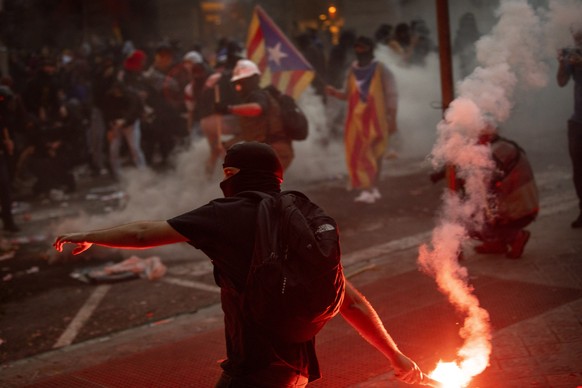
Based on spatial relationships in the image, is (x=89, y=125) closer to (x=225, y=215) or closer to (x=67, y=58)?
(x=67, y=58)

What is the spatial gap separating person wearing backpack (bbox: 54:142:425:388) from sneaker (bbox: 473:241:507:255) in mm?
4419

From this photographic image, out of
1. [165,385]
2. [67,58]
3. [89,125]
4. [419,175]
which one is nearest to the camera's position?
[165,385]

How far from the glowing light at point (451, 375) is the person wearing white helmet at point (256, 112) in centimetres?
487

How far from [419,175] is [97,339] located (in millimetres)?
7598

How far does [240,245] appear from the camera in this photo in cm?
287

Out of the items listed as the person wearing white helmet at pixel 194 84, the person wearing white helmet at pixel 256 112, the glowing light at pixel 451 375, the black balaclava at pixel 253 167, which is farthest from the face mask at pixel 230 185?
the person wearing white helmet at pixel 194 84

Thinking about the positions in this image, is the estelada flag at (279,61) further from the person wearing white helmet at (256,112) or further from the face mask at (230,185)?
the face mask at (230,185)

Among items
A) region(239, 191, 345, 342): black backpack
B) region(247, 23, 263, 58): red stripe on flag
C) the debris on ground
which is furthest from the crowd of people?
region(239, 191, 345, 342): black backpack

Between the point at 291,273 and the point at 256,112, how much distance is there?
235 inches

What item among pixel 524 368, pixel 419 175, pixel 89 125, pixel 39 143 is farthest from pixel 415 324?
pixel 89 125

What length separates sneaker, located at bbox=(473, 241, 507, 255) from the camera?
7043 mm

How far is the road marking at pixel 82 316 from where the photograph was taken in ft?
19.0

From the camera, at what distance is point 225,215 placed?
2.88m

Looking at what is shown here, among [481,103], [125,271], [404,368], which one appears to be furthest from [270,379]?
[125,271]
